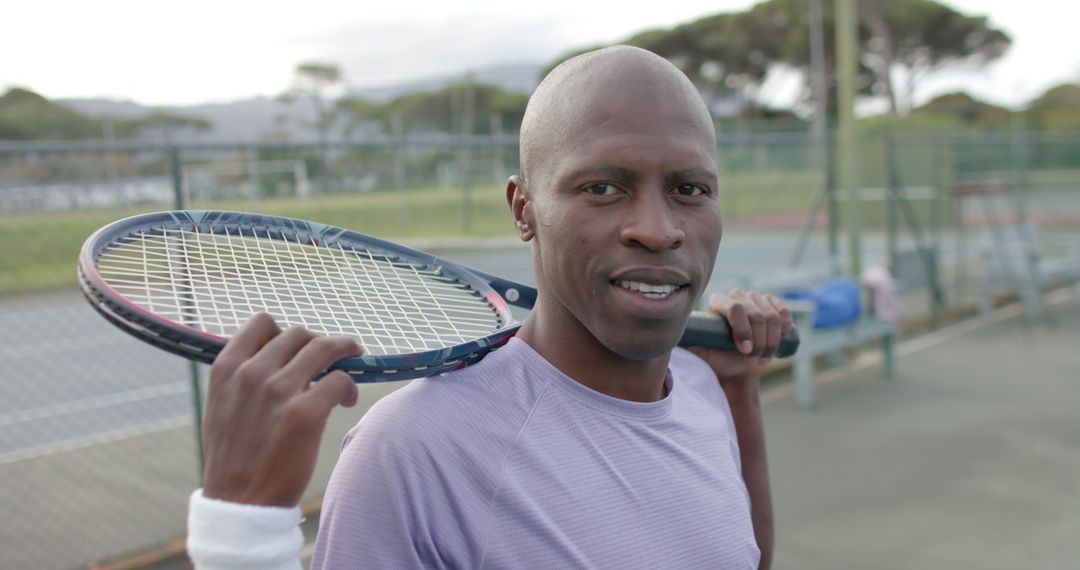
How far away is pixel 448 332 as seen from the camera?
1.78 metres

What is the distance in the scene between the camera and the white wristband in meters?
0.95

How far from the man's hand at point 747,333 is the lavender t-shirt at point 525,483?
339mm

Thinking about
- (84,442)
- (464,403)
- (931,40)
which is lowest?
(84,442)

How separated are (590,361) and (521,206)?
28 centimetres

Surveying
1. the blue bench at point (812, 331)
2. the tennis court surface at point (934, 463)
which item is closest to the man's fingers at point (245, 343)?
the tennis court surface at point (934, 463)

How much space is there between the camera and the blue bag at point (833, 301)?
7.28 m

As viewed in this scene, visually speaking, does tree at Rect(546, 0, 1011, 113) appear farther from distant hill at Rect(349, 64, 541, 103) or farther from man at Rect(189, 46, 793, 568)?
man at Rect(189, 46, 793, 568)

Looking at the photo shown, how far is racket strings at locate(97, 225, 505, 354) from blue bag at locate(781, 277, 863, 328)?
231 inches

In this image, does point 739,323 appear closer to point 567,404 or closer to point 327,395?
point 567,404

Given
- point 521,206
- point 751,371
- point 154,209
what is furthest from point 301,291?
point 154,209

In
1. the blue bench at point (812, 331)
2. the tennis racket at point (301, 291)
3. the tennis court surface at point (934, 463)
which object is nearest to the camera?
the tennis racket at point (301, 291)

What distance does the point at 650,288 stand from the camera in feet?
4.38

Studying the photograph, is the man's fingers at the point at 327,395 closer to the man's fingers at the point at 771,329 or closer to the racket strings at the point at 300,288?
the racket strings at the point at 300,288

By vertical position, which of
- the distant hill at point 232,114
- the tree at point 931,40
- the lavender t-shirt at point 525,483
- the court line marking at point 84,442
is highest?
the tree at point 931,40
